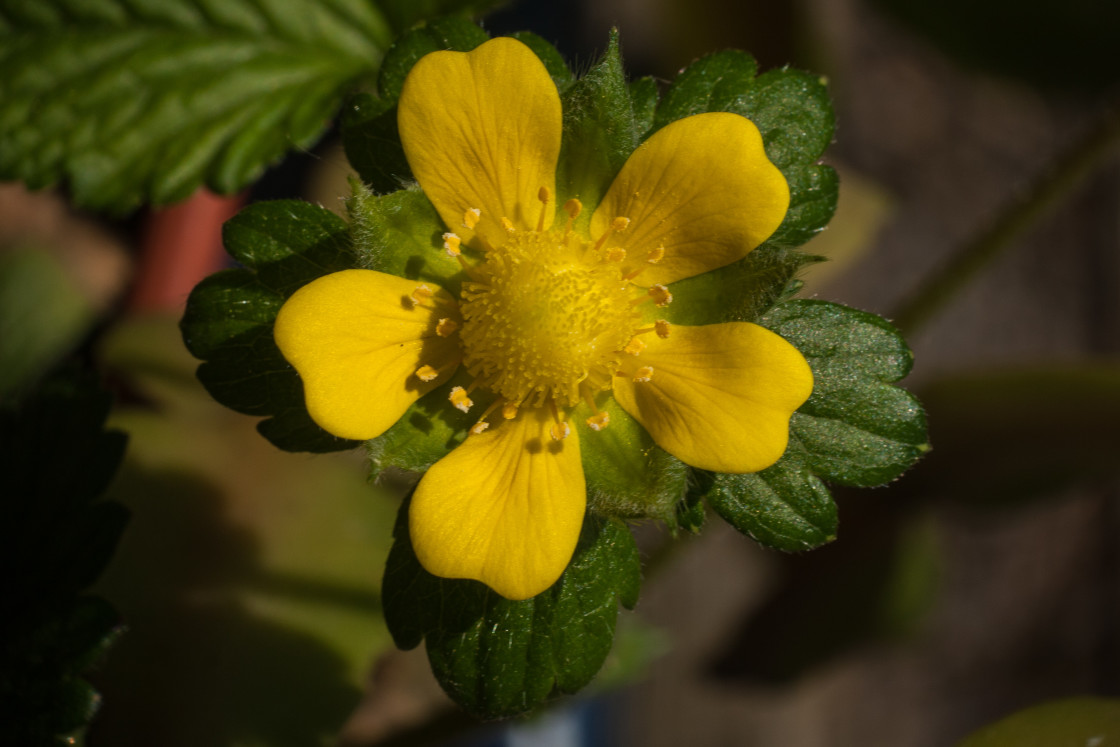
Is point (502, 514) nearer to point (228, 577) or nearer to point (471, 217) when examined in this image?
point (471, 217)

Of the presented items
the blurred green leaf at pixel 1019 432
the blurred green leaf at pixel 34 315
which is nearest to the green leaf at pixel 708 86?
the blurred green leaf at pixel 1019 432

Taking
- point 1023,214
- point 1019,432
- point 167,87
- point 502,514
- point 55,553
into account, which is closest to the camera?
point 502,514

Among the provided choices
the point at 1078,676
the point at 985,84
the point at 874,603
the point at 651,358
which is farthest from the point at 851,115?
the point at 651,358

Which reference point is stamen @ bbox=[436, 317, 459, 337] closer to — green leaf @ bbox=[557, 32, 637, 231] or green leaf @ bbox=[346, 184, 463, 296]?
green leaf @ bbox=[346, 184, 463, 296]

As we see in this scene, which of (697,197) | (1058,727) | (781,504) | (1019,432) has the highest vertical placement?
(697,197)

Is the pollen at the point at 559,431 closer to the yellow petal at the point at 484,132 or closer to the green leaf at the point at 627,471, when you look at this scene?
the green leaf at the point at 627,471

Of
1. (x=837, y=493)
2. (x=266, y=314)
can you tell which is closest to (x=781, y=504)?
(x=266, y=314)
